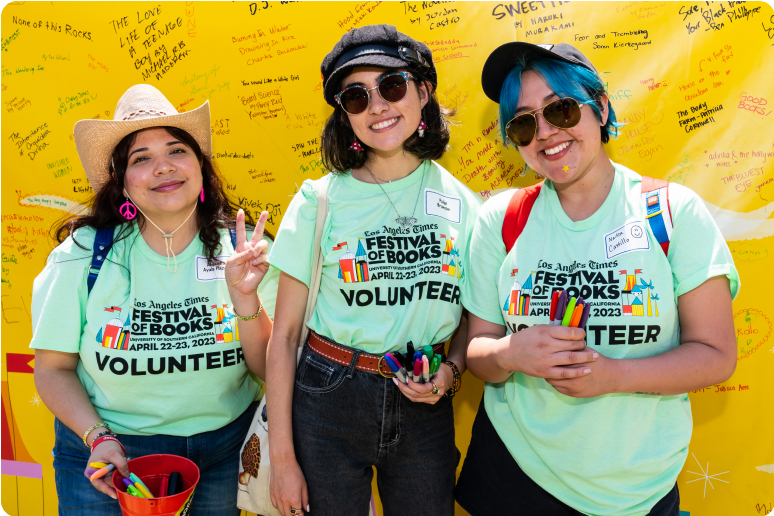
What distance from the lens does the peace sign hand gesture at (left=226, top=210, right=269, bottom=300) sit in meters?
2.13

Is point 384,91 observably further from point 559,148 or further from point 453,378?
point 453,378

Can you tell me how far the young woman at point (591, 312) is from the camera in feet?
5.30

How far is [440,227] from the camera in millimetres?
2074

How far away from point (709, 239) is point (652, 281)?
22 cm

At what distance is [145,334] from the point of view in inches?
85.8

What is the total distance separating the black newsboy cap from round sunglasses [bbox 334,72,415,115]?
5cm

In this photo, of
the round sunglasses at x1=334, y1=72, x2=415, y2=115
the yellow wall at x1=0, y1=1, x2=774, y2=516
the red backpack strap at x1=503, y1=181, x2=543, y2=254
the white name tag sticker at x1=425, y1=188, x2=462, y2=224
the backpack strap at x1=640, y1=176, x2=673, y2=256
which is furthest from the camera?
the yellow wall at x1=0, y1=1, x2=774, y2=516

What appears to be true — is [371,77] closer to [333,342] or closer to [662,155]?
[333,342]

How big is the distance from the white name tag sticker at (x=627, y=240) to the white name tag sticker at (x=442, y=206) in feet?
2.06

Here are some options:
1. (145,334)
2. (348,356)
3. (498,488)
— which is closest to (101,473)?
(145,334)

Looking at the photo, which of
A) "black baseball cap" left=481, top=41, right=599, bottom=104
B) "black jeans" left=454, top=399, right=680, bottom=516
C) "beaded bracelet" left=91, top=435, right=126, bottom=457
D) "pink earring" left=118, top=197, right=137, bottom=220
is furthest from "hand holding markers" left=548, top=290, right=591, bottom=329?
"pink earring" left=118, top=197, right=137, bottom=220

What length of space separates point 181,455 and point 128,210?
1147 millimetres

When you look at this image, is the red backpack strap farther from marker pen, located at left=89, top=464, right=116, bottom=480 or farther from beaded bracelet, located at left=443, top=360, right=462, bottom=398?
marker pen, located at left=89, top=464, right=116, bottom=480

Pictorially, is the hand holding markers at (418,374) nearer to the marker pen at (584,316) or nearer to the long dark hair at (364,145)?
the marker pen at (584,316)
